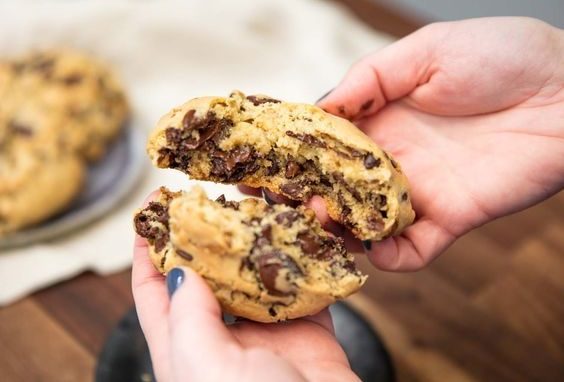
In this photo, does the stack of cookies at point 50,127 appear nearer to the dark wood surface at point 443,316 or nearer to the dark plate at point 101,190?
the dark plate at point 101,190

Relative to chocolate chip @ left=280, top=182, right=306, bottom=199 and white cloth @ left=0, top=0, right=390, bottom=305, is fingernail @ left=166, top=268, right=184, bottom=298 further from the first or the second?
white cloth @ left=0, top=0, right=390, bottom=305

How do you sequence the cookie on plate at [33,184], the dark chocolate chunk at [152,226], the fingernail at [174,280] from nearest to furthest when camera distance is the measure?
the fingernail at [174,280] < the dark chocolate chunk at [152,226] < the cookie on plate at [33,184]

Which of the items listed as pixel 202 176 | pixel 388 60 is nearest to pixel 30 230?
pixel 202 176

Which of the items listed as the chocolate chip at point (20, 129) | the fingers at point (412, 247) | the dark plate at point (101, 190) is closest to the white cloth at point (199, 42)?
the dark plate at point (101, 190)

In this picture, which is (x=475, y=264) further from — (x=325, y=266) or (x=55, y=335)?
(x=55, y=335)

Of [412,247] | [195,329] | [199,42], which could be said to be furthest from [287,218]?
[199,42]

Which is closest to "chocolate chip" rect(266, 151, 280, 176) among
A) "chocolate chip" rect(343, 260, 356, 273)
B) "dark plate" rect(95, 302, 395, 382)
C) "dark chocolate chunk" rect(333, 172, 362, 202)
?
"dark chocolate chunk" rect(333, 172, 362, 202)

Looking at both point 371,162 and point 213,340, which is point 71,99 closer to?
point 371,162
